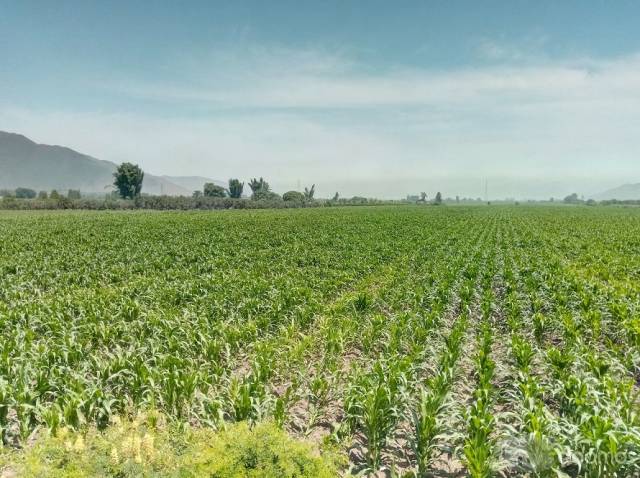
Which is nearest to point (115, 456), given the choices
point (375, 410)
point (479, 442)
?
point (375, 410)

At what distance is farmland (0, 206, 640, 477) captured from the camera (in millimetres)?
4840

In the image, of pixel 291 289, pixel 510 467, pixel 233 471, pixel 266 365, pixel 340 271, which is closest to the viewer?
pixel 233 471

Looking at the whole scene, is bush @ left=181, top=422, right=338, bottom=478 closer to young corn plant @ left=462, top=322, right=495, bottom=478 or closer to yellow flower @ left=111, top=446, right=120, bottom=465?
yellow flower @ left=111, top=446, right=120, bottom=465

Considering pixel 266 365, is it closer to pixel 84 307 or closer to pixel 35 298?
pixel 84 307

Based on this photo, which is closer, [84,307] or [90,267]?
[84,307]

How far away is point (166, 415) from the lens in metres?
5.48

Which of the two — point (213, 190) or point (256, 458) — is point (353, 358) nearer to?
point (256, 458)

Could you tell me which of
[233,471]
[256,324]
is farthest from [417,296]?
[233,471]

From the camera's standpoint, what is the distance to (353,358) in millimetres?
8344

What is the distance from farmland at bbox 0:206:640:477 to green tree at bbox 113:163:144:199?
325ft

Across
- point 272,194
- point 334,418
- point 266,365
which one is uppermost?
point 272,194

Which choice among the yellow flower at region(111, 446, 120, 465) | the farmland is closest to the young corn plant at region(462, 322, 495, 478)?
the farmland

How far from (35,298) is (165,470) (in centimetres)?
1137

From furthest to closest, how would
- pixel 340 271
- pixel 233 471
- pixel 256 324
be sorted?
pixel 340 271, pixel 256 324, pixel 233 471
